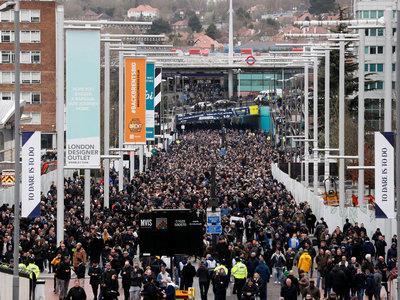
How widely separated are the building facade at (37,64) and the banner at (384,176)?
73.8 m

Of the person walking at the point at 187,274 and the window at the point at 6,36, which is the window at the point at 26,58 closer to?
the window at the point at 6,36

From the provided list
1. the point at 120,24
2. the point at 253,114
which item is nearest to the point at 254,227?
the point at 120,24

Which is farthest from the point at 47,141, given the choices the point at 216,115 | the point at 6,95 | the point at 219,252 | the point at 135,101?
the point at 219,252

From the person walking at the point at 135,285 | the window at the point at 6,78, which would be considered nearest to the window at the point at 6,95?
the window at the point at 6,78

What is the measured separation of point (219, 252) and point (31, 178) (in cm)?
552

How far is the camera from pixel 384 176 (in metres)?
38.9

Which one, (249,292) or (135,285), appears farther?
(135,285)

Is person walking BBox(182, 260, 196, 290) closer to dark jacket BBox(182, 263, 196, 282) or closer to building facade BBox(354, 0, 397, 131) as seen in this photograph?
dark jacket BBox(182, 263, 196, 282)

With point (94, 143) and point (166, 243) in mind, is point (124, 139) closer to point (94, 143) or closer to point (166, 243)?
point (94, 143)

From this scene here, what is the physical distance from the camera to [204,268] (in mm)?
39906

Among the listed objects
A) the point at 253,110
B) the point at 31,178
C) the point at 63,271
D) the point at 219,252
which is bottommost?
the point at 63,271

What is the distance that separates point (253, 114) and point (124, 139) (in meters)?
95.6

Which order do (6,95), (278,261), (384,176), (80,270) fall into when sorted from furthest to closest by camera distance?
1. (6,95)
2. (278,261)
3. (80,270)
4. (384,176)

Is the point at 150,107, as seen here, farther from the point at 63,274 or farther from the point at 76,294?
the point at 76,294
